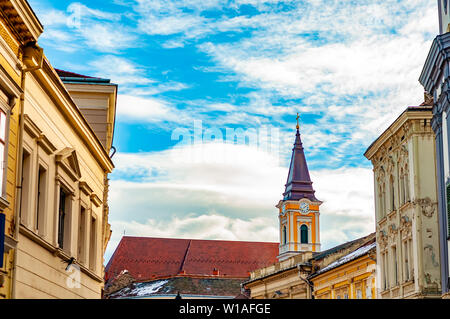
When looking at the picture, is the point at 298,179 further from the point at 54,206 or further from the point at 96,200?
the point at 54,206

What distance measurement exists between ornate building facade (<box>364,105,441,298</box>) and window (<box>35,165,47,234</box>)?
59.7 ft

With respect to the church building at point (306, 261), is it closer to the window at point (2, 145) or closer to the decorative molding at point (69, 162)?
the decorative molding at point (69, 162)

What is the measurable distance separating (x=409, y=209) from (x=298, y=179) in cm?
8033

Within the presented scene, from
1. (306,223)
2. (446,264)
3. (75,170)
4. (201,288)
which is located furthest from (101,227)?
(306,223)

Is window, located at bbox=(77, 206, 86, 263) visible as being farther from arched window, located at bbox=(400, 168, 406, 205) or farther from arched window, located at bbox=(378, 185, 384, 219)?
arched window, located at bbox=(378, 185, 384, 219)

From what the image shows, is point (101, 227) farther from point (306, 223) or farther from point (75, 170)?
point (306, 223)

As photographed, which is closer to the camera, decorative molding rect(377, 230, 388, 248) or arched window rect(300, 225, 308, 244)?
decorative molding rect(377, 230, 388, 248)

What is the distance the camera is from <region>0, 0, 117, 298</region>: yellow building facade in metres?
14.9

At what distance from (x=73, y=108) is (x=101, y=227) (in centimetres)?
741

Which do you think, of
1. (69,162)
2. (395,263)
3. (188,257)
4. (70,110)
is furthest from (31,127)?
(188,257)

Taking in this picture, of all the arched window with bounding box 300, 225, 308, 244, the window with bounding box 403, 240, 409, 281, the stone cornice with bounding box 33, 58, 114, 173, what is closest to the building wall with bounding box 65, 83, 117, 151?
the stone cornice with bounding box 33, 58, 114, 173

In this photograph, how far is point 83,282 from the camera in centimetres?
2306
